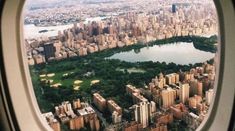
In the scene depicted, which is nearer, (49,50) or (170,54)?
(170,54)

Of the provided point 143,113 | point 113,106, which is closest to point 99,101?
point 113,106

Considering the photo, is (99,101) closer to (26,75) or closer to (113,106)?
(113,106)

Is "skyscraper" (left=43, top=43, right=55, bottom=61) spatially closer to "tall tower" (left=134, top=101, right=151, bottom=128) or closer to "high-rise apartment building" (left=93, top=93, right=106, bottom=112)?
"high-rise apartment building" (left=93, top=93, right=106, bottom=112)

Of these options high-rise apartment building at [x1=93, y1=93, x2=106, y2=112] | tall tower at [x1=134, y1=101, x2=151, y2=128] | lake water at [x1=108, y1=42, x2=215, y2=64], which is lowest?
tall tower at [x1=134, y1=101, x2=151, y2=128]

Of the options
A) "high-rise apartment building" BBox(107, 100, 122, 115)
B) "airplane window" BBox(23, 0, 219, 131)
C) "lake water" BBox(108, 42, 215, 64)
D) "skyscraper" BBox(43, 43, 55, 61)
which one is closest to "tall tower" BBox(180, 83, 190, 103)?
"airplane window" BBox(23, 0, 219, 131)

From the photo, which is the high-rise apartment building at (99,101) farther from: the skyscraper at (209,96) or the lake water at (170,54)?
the skyscraper at (209,96)

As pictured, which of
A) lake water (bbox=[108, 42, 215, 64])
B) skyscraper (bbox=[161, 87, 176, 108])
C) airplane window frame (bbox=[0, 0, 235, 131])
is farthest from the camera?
skyscraper (bbox=[161, 87, 176, 108])
